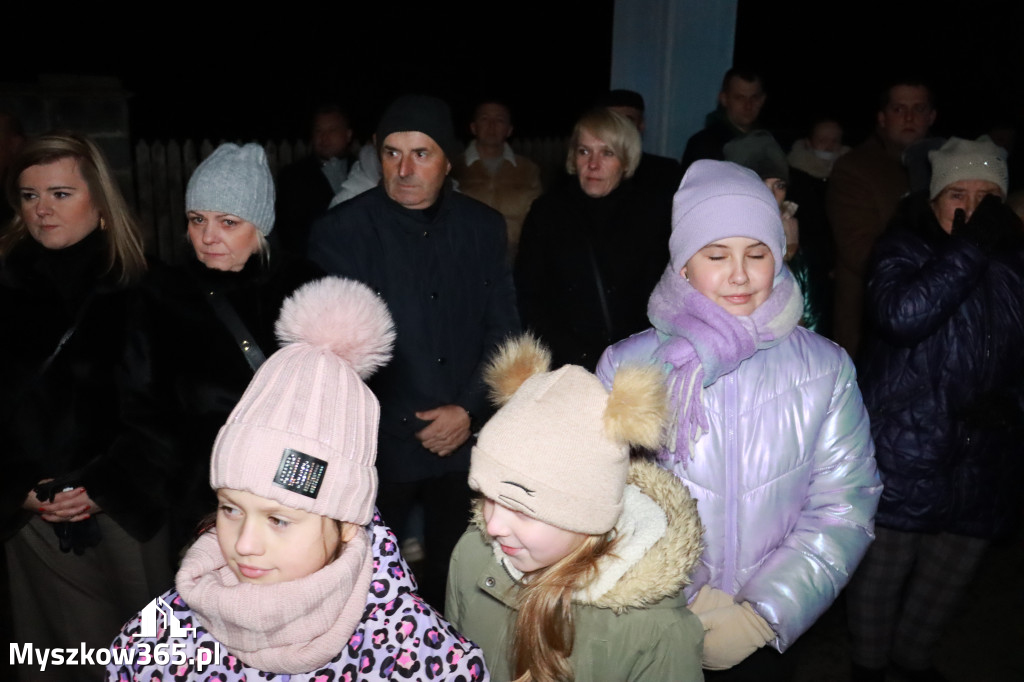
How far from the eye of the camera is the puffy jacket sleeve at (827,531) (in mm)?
2193

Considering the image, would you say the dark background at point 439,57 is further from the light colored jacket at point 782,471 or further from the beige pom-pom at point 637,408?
the beige pom-pom at point 637,408

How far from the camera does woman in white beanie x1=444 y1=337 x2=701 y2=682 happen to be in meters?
1.83

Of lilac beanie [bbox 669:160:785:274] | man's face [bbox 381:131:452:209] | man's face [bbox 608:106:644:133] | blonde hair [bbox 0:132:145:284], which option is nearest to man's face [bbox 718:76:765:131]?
man's face [bbox 608:106:644:133]

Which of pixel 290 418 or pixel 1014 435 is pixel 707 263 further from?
pixel 1014 435

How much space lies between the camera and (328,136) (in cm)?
623

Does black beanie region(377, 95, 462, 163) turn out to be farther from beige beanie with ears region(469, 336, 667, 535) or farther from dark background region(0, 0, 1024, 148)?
dark background region(0, 0, 1024, 148)

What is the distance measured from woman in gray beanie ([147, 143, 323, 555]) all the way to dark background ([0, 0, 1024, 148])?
11.3 m

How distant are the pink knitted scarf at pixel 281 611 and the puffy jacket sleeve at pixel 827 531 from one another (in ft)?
3.32

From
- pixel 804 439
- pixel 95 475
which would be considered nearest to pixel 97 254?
pixel 95 475

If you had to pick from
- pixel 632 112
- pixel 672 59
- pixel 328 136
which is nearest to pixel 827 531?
pixel 632 112

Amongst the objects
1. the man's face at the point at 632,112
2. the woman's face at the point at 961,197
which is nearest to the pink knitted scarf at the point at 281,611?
the woman's face at the point at 961,197

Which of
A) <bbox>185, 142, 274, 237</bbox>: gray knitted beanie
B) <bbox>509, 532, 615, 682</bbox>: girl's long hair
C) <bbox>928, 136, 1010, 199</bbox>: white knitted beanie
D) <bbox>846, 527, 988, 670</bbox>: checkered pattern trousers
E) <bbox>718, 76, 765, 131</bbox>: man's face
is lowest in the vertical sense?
<bbox>846, 527, 988, 670</bbox>: checkered pattern trousers

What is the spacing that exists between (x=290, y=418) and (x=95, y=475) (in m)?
1.36

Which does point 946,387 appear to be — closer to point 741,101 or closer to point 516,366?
point 516,366
